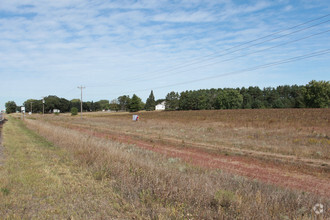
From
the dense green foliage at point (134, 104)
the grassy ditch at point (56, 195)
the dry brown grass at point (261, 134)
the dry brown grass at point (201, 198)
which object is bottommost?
the dry brown grass at point (261, 134)

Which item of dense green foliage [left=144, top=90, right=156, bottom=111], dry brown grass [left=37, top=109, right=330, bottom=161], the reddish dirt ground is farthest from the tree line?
the reddish dirt ground

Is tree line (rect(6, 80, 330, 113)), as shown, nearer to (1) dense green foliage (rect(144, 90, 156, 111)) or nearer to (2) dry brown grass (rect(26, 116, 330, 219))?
(1) dense green foliage (rect(144, 90, 156, 111))

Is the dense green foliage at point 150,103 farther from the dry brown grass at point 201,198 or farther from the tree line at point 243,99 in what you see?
the dry brown grass at point 201,198

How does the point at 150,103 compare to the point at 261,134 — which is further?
the point at 150,103

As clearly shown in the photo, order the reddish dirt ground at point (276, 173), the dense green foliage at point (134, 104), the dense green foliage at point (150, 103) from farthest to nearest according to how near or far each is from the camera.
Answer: the dense green foliage at point (150, 103), the dense green foliage at point (134, 104), the reddish dirt ground at point (276, 173)

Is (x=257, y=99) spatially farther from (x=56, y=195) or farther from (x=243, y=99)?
(x=56, y=195)

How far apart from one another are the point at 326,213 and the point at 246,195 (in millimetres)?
1490

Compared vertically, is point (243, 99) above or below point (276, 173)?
above

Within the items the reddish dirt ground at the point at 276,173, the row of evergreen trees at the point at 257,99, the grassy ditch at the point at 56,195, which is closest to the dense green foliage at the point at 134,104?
the row of evergreen trees at the point at 257,99

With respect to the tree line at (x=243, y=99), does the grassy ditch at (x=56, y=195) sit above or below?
below

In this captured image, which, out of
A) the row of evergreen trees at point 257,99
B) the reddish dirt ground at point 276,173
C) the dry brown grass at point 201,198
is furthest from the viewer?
the row of evergreen trees at point 257,99

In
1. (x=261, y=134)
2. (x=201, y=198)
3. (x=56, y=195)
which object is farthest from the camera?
(x=261, y=134)

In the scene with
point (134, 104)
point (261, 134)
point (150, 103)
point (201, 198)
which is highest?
point (150, 103)

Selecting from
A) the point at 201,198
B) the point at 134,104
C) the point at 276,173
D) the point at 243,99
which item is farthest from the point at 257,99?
the point at 201,198
